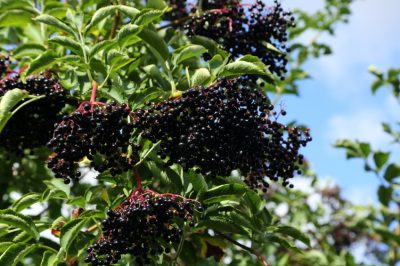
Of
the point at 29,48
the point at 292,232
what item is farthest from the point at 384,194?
the point at 29,48

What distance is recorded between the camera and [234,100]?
2.81 m

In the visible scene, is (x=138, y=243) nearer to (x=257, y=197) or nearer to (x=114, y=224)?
(x=114, y=224)

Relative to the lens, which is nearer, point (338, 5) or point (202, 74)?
point (202, 74)

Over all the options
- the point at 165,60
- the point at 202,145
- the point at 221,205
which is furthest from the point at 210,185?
the point at 165,60

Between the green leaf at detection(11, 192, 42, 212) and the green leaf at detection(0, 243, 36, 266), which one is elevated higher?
the green leaf at detection(11, 192, 42, 212)

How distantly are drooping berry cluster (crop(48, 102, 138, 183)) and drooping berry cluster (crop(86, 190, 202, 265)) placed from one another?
216mm

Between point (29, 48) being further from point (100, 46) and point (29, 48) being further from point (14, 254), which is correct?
point (14, 254)

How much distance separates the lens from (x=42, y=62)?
3.04 metres

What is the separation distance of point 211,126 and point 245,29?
98cm

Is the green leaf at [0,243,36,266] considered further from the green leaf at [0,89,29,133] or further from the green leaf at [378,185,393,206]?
the green leaf at [378,185,393,206]

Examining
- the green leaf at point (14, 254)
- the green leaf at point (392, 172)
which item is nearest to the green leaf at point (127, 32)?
the green leaf at point (14, 254)

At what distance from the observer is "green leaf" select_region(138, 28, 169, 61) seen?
10.4 ft

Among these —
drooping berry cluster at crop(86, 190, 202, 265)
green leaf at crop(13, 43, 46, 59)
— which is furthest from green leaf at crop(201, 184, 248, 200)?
green leaf at crop(13, 43, 46, 59)

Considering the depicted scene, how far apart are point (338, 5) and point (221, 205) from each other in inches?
167
